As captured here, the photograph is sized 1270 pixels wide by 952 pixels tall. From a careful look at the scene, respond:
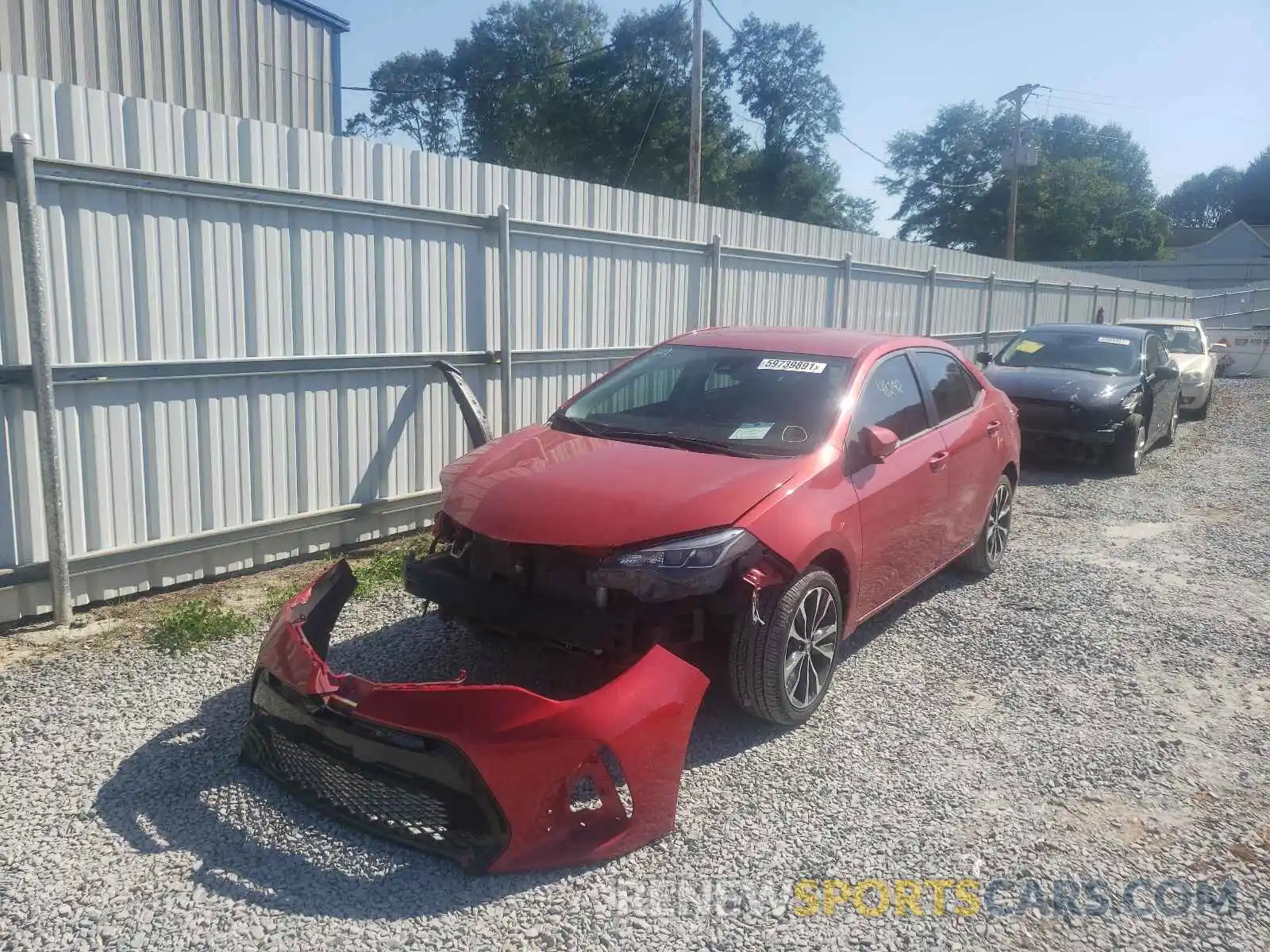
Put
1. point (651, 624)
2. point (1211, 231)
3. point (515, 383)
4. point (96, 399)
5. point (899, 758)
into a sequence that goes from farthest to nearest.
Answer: point (1211, 231), point (515, 383), point (96, 399), point (899, 758), point (651, 624)

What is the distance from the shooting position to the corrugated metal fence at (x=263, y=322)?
4.91m

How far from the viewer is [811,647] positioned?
161 inches

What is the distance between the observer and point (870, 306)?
1266cm

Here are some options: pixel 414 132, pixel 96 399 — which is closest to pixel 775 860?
pixel 96 399

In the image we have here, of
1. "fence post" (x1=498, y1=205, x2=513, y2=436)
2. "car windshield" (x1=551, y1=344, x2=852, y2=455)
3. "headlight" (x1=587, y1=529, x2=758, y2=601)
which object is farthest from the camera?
"fence post" (x1=498, y1=205, x2=513, y2=436)

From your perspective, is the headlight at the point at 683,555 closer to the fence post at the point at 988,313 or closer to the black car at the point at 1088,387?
the black car at the point at 1088,387

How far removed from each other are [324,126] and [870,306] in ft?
25.3

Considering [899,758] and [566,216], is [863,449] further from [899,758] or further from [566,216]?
[566,216]

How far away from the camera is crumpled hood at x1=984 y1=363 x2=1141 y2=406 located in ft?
33.5

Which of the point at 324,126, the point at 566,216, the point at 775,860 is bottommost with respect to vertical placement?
the point at 775,860

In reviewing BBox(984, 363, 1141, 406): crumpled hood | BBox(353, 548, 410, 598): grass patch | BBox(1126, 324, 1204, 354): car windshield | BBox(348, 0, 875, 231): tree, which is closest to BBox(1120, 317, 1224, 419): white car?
BBox(1126, 324, 1204, 354): car windshield

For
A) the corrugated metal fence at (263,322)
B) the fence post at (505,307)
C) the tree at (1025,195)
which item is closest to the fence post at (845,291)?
the corrugated metal fence at (263,322)

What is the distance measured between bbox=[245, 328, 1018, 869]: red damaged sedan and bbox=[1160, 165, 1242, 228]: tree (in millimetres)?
108664

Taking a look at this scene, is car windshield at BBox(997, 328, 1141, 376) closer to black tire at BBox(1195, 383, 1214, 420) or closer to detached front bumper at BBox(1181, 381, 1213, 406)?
detached front bumper at BBox(1181, 381, 1213, 406)
